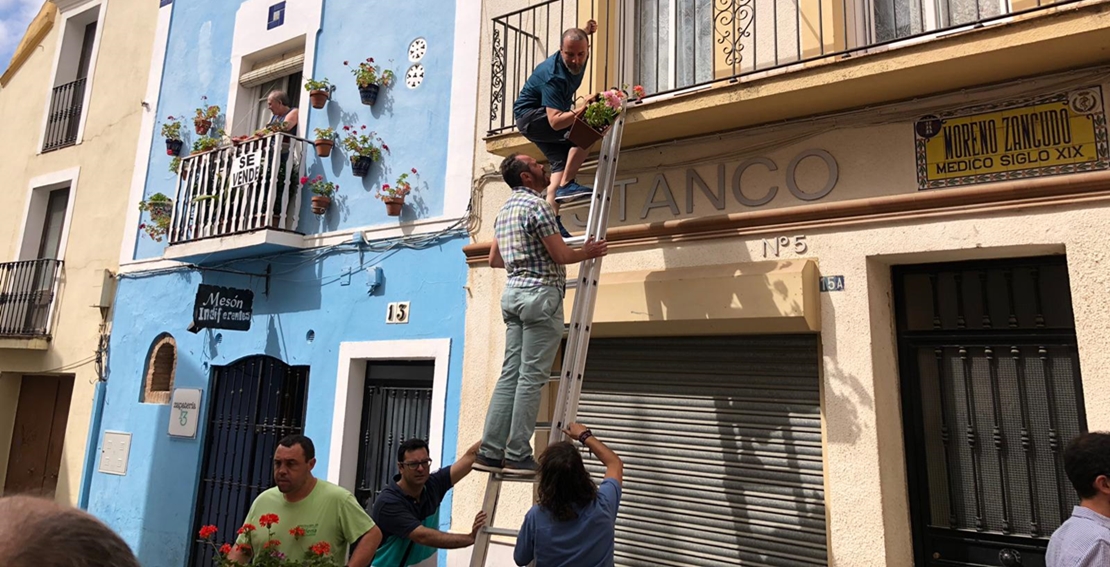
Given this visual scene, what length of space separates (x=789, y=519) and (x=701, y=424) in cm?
81

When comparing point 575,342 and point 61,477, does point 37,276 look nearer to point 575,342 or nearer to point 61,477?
point 61,477

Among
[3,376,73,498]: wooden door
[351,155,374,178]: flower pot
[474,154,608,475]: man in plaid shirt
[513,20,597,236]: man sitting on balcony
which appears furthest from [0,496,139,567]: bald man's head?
[3,376,73,498]: wooden door

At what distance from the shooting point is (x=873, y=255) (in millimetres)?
4516

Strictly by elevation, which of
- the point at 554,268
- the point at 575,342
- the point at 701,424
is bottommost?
the point at 701,424

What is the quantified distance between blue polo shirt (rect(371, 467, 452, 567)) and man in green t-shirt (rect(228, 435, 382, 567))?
108mm

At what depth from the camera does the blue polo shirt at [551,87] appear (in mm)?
4793

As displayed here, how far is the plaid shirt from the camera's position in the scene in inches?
158

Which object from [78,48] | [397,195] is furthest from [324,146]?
[78,48]

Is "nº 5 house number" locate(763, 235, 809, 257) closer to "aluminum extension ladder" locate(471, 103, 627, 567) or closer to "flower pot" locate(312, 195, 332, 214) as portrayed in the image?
"aluminum extension ladder" locate(471, 103, 627, 567)

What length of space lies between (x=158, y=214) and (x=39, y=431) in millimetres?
3993

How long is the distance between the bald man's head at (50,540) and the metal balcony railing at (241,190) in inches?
264

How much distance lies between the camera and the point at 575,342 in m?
4.10

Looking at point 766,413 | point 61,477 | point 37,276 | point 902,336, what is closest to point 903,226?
point 902,336

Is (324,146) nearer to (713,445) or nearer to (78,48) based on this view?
(713,445)
